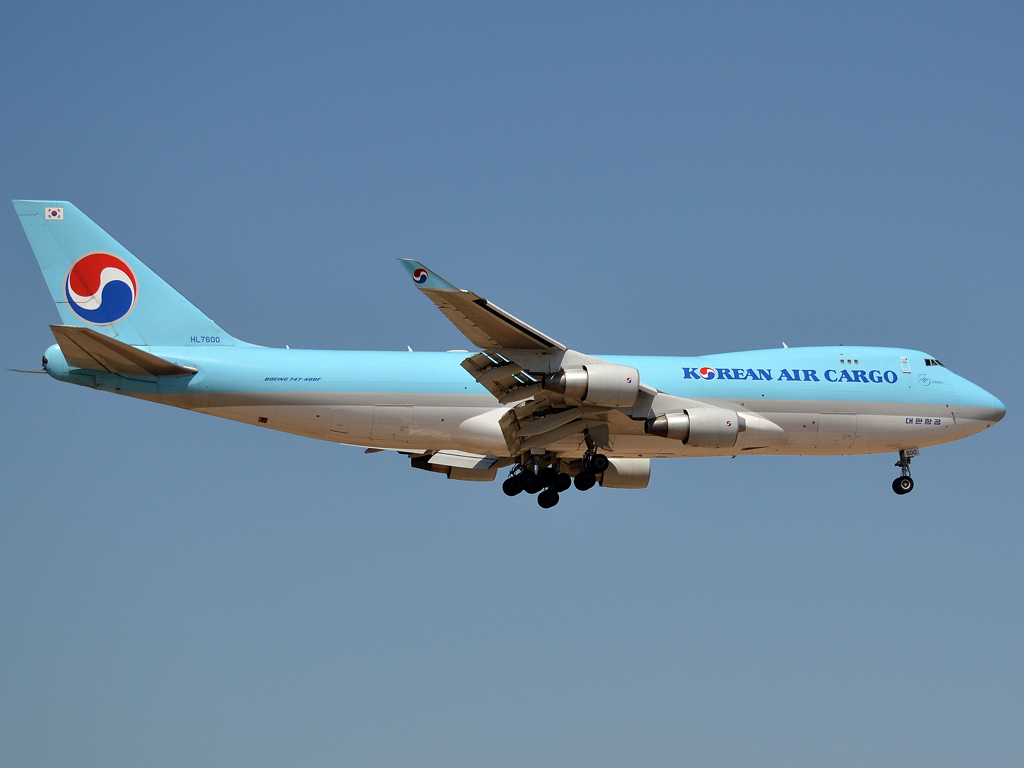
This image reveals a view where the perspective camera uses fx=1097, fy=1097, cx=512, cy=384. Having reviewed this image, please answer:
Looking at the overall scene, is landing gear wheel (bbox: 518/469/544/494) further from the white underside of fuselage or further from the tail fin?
the tail fin

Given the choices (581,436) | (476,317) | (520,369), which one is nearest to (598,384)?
(520,369)

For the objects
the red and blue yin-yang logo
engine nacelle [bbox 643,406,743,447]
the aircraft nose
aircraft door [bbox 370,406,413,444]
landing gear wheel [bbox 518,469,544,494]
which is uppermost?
the aircraft nose

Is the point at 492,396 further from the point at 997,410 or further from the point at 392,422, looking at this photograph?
the point at 997,410

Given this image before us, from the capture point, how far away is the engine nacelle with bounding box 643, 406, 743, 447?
26.7 meters

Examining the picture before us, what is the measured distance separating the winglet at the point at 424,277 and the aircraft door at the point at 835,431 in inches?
502

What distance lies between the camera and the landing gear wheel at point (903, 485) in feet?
104

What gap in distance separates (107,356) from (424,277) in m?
8.91

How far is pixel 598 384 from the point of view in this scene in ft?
80.7

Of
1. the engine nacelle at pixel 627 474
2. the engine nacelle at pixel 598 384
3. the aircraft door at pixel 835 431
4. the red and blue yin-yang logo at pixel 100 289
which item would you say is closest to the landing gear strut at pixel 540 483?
the engine nacelle at pixel 627 474

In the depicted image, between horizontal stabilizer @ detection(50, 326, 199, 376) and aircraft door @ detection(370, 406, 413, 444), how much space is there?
4.66m

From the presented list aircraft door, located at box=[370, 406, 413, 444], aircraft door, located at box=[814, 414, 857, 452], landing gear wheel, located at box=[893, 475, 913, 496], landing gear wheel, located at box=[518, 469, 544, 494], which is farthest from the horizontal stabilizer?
landing gear wheel, located at box=[893, 475, 913, 496]

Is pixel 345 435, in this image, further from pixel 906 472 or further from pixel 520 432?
pixel 906 472

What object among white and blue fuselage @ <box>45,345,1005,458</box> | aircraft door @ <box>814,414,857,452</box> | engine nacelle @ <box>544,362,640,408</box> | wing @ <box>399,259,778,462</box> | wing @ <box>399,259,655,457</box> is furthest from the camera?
aircraft door @ <box>814,414,857,452</box>

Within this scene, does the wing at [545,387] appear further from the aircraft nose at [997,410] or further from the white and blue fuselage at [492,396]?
the aircraft nose at [997,410]
